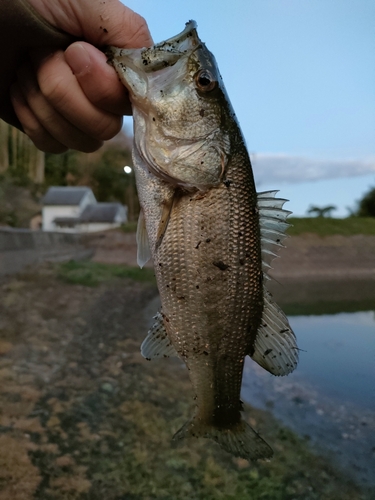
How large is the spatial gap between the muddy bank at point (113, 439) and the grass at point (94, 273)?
4350 mm

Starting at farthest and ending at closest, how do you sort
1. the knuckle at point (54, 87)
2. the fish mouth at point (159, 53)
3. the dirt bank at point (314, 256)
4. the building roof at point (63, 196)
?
the building roof at point (63, 196) → the dirt bank at point (314, 256) → the knuckle at point (54, 87) → the fish mouth at point (159, 53)

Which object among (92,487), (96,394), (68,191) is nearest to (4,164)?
(68,191)

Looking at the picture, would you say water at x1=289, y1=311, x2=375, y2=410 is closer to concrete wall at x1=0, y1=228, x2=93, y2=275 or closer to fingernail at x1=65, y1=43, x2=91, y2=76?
fingernail at x1=65, y1=43, x2=91, y2=76

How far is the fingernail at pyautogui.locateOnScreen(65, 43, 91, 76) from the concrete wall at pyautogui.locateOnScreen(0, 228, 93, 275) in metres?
8.99

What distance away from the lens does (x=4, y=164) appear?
1641 centimetres

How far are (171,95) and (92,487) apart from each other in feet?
12.3

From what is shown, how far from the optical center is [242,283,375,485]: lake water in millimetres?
4715

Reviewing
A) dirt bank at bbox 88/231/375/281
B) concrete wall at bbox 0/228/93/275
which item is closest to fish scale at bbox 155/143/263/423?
concrete wall at bbox 0/228/93/275

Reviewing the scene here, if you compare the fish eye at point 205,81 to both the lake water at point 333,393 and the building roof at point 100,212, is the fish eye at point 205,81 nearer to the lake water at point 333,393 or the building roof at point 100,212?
the lake water at point 333,393

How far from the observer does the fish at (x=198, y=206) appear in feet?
4.68

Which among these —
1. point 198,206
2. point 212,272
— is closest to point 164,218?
point 198,206

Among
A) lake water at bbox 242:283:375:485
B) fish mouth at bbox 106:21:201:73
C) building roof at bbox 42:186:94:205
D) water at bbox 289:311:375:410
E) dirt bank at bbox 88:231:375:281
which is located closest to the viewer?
fish mouth at bbox 106:21:201:73

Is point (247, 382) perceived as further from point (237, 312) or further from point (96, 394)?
point (237, 312)

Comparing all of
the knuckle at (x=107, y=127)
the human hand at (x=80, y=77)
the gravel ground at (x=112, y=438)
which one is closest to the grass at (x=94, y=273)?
the gravel ground at (x=112, y=438)
